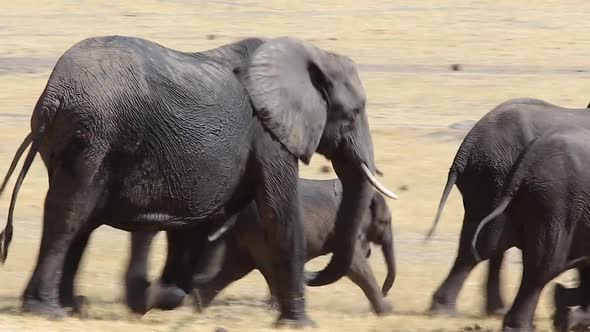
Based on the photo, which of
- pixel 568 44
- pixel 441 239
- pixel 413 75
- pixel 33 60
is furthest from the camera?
pixel 568 44

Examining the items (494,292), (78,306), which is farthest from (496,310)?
(78,306)

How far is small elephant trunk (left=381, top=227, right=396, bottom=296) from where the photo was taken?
32.9 ft

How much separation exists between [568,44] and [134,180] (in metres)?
15.6

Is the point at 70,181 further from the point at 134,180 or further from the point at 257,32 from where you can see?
the point at 257,32

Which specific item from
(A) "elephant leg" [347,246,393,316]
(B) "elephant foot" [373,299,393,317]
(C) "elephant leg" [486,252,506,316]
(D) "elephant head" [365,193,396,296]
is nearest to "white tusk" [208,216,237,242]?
(A) "elephant leg" [347,246,393,316]

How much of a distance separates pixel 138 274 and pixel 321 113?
136cm

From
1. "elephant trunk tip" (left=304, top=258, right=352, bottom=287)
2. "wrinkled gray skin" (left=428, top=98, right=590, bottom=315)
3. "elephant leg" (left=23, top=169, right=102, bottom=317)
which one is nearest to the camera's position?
"elephant leg" (left=23, top=169, right=102, bottom=317)

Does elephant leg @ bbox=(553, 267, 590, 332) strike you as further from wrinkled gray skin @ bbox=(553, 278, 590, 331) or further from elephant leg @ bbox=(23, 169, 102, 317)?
elephant leg @ bbox=(23, 169, 102, 317)

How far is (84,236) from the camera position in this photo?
789 cm

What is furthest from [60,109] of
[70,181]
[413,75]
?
[413,75]

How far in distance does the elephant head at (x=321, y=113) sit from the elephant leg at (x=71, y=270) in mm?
1098

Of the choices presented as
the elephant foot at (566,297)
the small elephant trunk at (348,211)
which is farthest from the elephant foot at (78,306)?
the elephant foot at (566,297)

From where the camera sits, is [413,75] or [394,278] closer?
[394,278]

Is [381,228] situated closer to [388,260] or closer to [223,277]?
[388,260]
